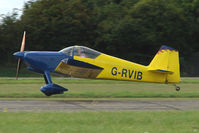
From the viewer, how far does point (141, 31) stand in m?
38.4

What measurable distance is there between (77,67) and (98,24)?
23691mm

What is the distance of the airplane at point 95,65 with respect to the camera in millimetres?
15914

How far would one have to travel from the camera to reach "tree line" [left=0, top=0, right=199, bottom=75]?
1435 inches

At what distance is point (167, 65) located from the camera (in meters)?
16.5

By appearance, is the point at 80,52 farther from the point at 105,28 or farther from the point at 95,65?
the point at 105,28
